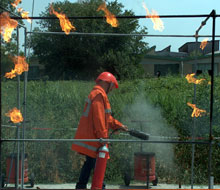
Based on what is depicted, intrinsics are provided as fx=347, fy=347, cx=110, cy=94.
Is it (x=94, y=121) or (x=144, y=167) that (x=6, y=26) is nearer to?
(x=94, y=121)

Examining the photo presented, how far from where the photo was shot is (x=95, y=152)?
13.6 feet

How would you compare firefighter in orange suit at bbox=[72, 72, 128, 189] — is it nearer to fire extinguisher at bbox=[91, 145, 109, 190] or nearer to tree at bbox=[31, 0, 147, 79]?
fire extinguisher at bbox=[91, 145, 109, 190]

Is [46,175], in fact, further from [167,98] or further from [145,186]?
[167,98]

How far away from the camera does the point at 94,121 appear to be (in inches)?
157

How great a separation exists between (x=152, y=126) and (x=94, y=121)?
275 cm

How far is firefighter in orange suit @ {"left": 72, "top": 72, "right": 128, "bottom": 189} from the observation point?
13.0 feet

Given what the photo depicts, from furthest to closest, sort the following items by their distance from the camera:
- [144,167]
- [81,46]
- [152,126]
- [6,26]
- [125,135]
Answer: [81,46]
[152,126]
[125,135]
[144,167]
[6,26]

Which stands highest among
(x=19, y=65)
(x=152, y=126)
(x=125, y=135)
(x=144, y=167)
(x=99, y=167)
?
(x=19, y=65)

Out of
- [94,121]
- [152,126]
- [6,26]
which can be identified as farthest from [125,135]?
[6,26]

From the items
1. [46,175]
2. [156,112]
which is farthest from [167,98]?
[46,175]

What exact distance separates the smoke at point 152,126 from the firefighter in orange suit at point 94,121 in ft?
6.07

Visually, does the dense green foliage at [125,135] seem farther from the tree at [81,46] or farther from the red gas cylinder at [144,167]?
the tree at [81,46]

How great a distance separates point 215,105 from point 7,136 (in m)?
3.98

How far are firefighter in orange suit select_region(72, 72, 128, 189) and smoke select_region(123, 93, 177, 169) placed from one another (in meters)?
1.85
